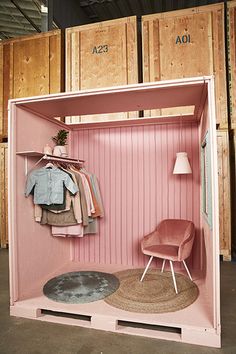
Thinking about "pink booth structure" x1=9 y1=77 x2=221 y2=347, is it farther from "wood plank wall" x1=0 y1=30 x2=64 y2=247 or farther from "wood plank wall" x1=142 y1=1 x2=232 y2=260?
"wood plank wall" x1=0 y1=30 x2=64 y2=247

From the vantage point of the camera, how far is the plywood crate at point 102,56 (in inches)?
185

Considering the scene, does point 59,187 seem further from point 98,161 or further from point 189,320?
point 189,320

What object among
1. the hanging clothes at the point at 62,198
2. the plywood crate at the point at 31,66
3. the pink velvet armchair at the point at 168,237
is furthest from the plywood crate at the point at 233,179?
the plywood crate at the point at 31,66

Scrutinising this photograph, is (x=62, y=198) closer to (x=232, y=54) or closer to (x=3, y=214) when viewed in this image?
(x=3, y=214)

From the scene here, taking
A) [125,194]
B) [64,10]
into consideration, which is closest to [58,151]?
[125,194]

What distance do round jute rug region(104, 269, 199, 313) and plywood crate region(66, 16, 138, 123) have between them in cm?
265

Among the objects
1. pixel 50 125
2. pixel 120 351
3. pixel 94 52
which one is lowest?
pixel 120 351

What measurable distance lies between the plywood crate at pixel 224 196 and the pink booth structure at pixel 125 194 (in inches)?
32.1

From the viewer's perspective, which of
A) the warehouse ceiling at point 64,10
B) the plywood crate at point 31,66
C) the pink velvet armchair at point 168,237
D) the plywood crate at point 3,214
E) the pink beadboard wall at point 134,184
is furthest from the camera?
the warehouse ceiling at point 64,10

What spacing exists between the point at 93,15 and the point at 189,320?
24.8 feet

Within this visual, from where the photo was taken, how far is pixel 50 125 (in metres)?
3.61

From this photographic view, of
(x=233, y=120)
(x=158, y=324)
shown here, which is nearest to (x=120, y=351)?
(x=158, y=324)

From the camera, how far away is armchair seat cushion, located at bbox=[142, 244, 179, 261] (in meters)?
2.92

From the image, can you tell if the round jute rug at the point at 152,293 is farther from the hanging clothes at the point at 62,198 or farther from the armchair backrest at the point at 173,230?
the hanging clothes at the point at 62,198
